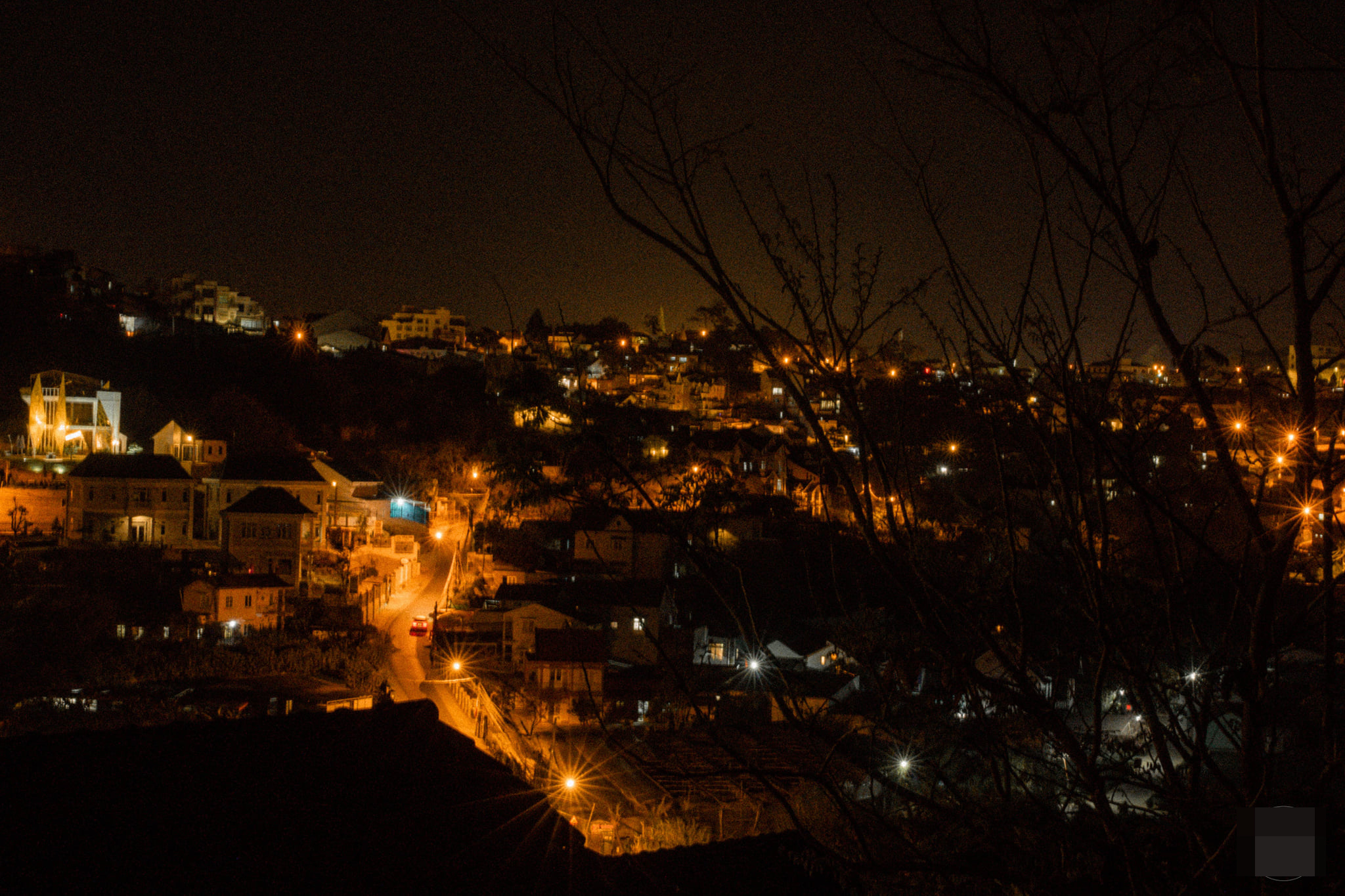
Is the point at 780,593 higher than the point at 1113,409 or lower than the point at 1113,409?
lower

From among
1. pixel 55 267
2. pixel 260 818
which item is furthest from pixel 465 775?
pixel 55 267

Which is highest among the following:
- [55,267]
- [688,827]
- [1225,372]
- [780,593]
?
[55,267]

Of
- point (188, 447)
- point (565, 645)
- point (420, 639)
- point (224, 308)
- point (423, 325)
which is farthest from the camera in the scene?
point (423, 325)

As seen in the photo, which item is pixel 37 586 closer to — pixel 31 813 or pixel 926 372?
pixel 31 813

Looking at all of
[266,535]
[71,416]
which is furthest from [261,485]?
[71,416]

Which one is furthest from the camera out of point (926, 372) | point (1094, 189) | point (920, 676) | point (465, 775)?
point (920, 676)

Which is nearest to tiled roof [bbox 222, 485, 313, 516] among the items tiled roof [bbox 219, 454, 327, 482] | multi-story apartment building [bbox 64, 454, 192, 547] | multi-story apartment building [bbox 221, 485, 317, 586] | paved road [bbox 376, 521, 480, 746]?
multi-story apartment building [bbox 221, 485, 317, 586]

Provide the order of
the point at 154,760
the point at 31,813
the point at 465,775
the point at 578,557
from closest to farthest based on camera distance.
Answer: the point at 31,813, the point at 154,760, the point at 465,775, the point at 578,557

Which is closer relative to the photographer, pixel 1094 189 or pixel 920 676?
pixel 1094 189

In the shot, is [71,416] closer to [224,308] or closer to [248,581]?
[248,581]
